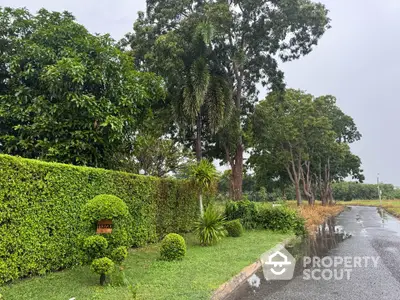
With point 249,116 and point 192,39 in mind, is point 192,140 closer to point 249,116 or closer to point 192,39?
point 249,116

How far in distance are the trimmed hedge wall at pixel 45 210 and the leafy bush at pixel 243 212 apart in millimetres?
7124

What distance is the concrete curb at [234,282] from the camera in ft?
18.3

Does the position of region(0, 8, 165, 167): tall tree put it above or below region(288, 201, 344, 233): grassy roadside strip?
above

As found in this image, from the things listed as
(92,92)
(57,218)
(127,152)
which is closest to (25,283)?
(57,218)

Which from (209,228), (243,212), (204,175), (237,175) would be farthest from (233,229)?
(237,175)

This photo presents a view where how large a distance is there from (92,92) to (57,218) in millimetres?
4787

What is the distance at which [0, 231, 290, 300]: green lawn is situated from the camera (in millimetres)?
5215

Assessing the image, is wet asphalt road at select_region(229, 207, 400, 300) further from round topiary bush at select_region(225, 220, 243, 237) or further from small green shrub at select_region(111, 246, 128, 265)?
round topiary bush at select_region(225, 220, 243, 237)

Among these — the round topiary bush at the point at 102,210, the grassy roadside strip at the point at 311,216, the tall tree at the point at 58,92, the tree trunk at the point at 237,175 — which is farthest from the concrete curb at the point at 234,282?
the grassy roadside strip at the point at 311,216

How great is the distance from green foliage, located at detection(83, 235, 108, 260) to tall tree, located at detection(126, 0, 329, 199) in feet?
36.0

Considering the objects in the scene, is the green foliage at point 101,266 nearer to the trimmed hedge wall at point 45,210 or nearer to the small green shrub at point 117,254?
the small green shrub at point 117,254

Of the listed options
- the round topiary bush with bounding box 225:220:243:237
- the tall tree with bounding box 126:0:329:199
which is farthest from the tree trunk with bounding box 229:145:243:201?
the round topiary bush with bounding box 225:220:243:237

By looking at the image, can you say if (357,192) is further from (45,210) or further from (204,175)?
(45,210)

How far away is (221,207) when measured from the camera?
1667cm
